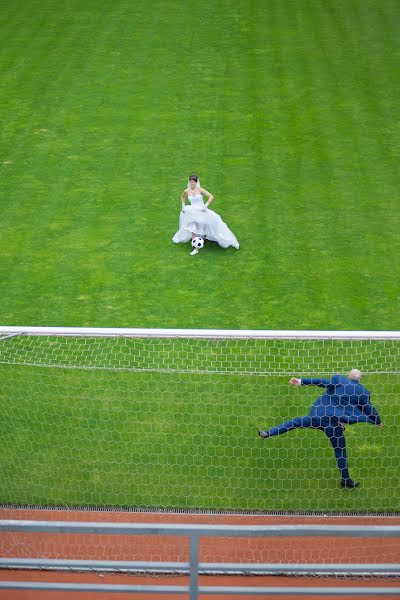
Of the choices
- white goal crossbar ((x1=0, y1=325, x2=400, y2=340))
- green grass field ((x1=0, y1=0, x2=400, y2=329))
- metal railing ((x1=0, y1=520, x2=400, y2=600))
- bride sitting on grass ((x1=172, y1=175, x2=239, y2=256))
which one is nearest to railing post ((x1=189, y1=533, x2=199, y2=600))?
metal railing ((x1=0, y1=520, x2=400, y2=600))

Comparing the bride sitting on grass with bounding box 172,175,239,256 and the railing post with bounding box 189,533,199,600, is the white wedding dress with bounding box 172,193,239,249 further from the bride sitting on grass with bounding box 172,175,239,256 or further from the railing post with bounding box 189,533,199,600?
the railing post with bounding box 189,533,199,600

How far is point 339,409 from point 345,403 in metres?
0.09

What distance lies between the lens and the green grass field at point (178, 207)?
32.5 feet

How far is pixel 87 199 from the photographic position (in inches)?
612

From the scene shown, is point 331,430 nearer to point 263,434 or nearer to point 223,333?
point 263,434

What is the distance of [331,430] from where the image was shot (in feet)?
30.2

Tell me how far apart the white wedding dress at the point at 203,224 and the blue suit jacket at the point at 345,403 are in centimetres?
527

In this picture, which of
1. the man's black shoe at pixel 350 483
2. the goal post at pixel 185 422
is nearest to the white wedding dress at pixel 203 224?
the goal post at pixel 185 422

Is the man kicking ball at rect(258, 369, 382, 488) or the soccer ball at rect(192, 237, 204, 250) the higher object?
the man kicking ball at rect(258, 369, 382, 488)

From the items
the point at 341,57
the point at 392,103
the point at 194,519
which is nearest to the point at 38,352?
the point at 194,519

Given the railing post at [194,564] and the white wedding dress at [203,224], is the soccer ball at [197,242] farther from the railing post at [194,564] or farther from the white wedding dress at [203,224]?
the railing post at [194,564]

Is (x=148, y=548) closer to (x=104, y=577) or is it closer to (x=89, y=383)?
(x=104, y=577)

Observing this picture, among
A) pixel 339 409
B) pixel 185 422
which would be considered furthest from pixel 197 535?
pixel 185 422

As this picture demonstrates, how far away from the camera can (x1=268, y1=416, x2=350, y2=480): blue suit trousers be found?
30.0 ft
